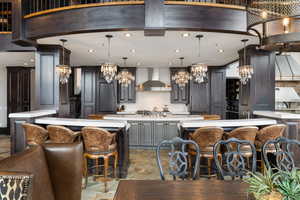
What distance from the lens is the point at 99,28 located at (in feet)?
11.4

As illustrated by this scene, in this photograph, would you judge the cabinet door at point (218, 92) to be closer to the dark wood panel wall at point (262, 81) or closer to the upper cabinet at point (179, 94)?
the upper cabinet at point (179, 94)

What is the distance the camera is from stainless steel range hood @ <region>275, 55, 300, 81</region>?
7.01m

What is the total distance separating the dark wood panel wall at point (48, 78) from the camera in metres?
4.70

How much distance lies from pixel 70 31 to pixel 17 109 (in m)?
5.84

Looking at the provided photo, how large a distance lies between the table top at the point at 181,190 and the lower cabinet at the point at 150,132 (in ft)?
12.8

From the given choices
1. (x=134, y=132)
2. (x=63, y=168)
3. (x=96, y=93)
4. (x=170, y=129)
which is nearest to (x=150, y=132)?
(x=134, y=132)

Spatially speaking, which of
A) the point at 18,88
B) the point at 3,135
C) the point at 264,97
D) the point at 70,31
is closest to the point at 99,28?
the point at 70,31

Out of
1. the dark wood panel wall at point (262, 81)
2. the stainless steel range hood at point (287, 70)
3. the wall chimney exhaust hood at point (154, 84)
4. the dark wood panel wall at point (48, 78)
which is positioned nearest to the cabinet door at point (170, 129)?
the dark wood panel wall at point (262, 81)

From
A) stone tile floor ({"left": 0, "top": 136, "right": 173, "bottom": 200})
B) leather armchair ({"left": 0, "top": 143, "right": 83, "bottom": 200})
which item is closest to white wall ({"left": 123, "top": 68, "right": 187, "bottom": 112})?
stone tile floor ({"left": 0, "top": 136, "right": 173, "bottom": 200})

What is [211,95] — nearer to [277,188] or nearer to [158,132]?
[158,132]

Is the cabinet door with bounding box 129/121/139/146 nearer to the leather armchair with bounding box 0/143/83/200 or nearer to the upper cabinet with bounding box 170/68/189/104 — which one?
the upper cabinet with bounding box 170/68/189/104

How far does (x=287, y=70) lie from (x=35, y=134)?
26.9 feet

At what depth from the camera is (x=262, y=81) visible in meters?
4.64

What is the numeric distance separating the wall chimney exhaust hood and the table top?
20.0 ft
